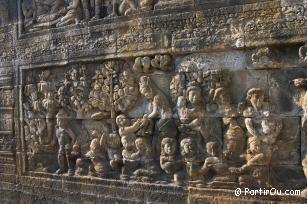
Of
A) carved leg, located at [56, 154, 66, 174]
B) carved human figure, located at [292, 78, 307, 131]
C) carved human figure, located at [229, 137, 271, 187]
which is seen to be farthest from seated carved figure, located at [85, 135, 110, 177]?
carved human figure, located at [292, 78, 307, 131]

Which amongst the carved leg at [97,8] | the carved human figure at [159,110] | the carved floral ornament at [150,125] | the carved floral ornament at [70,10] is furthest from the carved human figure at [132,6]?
the carved human figure at [159,110]

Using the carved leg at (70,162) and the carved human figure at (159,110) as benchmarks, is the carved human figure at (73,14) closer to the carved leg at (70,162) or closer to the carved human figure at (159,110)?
the carved human figure at (159,110)

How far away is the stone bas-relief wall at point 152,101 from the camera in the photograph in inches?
167

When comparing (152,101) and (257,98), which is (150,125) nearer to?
(152,101)

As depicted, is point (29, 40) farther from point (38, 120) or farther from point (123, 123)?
point (123, 123)

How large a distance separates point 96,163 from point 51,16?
101 inches

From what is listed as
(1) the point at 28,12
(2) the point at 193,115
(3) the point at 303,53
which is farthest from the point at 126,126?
(1) the point at 28,12

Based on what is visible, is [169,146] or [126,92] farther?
[126,92]

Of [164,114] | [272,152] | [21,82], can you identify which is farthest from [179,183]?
[21,82]

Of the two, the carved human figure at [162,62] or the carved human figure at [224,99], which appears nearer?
the carved human figure at [224,99]

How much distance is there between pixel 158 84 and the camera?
498cm

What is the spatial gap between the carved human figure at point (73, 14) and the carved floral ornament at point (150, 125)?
72cm

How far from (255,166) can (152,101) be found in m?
1.62

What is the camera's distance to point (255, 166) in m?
4.32
